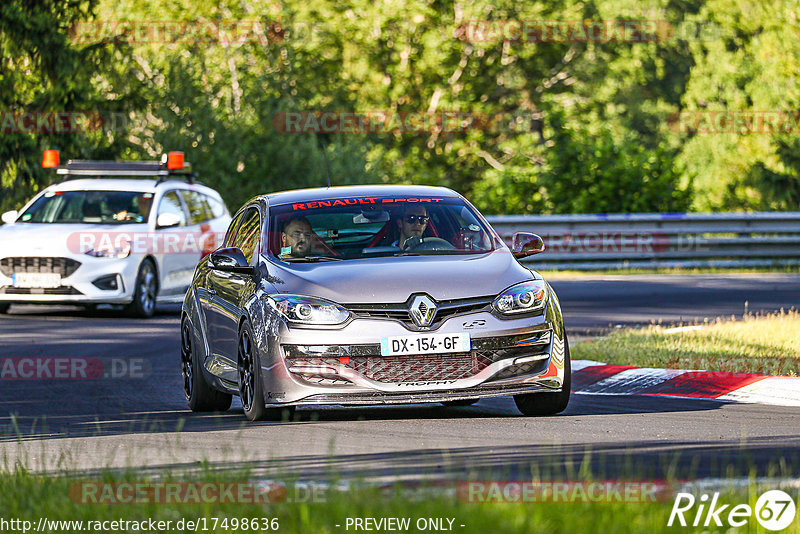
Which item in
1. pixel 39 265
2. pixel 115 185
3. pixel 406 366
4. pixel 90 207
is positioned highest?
pixel 406 366

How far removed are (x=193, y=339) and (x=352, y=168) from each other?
22.6m

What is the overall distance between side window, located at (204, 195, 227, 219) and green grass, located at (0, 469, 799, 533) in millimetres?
15131

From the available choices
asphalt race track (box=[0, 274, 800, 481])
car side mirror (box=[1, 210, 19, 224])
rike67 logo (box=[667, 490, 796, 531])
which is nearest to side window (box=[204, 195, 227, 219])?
car side mirror (box=[1, 210, 19, 224])

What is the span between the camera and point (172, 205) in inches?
813

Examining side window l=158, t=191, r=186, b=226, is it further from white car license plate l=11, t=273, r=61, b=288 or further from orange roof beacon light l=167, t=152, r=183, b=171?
white car license plate l=11, t=273, r=61, b=288

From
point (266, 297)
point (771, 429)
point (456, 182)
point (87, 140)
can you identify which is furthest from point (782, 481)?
point (456, 182)

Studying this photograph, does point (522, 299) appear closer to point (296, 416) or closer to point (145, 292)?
point (296, 416)

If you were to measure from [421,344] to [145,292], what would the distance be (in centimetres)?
1054

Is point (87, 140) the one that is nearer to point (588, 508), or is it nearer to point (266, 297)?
point (266, 297)

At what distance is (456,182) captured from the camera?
160 ft

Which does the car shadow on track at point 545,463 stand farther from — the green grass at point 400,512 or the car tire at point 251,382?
the car tire at point 251,382

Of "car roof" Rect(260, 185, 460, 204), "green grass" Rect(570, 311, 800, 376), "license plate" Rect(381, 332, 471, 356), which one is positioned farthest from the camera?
"green grass" Rect(570, 311, 800, 376)

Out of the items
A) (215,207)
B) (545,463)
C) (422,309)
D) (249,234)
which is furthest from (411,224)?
(215,207)

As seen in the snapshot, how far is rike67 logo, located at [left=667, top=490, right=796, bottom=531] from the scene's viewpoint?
18.4 feet
